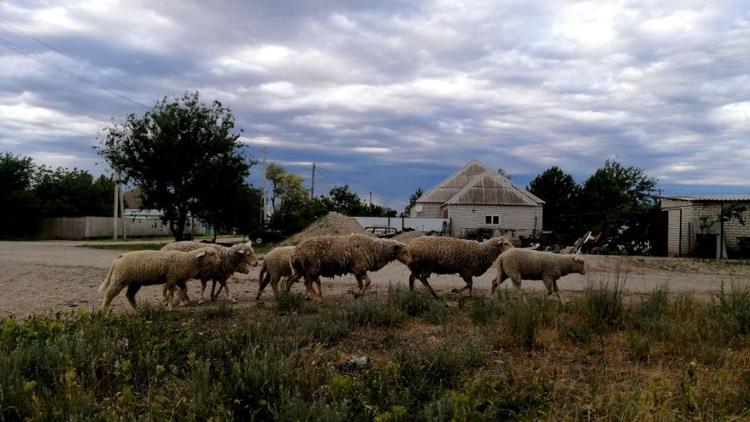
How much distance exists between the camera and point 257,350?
21.5 feet

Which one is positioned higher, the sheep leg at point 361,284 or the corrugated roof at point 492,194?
the corrugated roof at point 492,194

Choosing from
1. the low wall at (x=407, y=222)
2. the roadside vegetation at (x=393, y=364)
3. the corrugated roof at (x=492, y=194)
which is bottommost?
the roadside vegetation at (x=393, y=364)

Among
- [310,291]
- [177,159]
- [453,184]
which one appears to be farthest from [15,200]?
[310,291]

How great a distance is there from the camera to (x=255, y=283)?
16.8 m

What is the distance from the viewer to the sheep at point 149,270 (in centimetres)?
1060

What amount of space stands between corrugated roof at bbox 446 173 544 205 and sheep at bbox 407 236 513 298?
1745 inches

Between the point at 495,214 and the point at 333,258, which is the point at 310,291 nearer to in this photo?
the point at 333,258

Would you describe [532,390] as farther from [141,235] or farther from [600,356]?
[141,235]

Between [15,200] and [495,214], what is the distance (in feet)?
156

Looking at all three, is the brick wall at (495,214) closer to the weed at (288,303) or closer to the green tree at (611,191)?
the green tree at (611,191)

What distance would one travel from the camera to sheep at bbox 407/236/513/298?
1292 centimetres

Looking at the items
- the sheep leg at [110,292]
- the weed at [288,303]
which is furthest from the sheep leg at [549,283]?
the sheep leg at [110,292]

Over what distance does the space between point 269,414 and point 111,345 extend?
2455 mm

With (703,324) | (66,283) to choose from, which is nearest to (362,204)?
(66,283)
